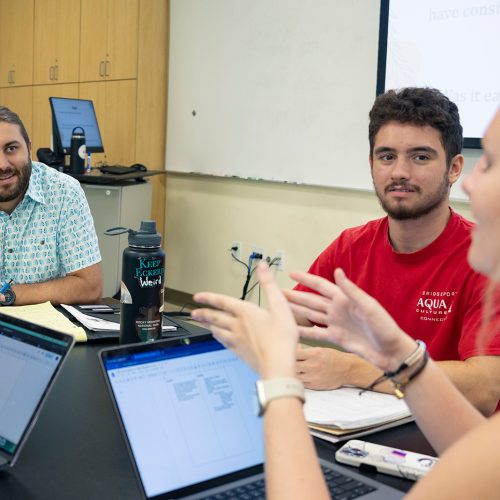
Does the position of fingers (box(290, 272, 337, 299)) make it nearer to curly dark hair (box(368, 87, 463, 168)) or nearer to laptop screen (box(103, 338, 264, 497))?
laptop screen (box(103, 338, 264, 497))

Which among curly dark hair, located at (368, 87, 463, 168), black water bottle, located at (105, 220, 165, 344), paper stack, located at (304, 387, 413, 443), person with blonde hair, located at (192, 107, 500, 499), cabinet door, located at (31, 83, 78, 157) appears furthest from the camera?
cabinet door, located at (31, 83, 78, 157)

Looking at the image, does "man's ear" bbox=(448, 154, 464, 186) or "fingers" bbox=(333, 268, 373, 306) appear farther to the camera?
"man's ear" bbox=(448, 154, 464, 186)

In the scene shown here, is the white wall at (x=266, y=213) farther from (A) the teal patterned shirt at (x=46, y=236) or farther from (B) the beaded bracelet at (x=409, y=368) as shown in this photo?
(B) the beaded bracelet at (x=409, y=368)

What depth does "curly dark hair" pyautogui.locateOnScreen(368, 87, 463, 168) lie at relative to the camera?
1821mm

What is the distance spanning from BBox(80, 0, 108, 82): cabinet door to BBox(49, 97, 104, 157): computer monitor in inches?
21.3

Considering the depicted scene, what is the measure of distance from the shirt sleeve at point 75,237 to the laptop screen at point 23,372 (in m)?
1.16

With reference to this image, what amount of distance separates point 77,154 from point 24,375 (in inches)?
133

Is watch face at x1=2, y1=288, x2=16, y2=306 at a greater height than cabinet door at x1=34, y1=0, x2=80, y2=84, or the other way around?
cabinet door at x1=34, y1=0, x2=80, y2=84

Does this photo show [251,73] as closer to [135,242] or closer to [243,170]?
[243,170]

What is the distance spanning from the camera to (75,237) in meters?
2.31

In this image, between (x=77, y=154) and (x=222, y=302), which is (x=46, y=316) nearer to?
(x=222, y=302)

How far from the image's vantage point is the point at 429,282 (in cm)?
175

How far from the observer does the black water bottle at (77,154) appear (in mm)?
4289

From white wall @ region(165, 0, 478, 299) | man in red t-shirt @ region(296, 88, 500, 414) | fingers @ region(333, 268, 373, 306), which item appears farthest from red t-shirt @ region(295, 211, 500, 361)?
white wall @ region(165, 0, 478, 299)
